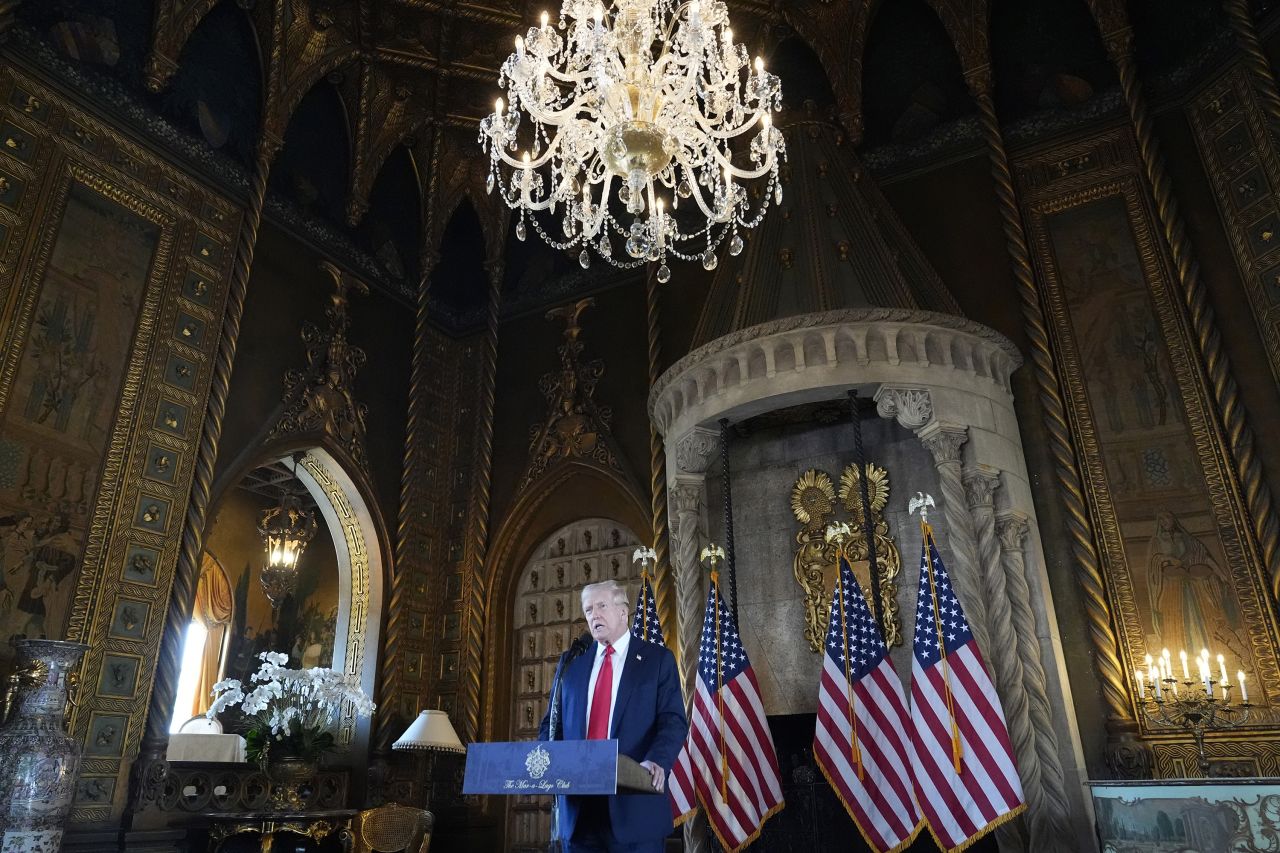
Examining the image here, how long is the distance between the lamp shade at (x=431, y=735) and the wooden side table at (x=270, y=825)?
1088 millimetres

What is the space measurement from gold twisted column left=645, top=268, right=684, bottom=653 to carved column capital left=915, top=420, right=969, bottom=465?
2860 millimetres

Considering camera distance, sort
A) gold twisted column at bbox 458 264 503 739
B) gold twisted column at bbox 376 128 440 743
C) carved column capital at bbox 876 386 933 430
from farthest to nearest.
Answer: gold twisted column at bbox 458 264 503 739, gold twisted column at bbox 376 128 440 743, carved column capital at bbox 876 386 933 430

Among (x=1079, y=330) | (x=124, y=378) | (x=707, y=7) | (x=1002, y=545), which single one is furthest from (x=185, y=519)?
(x=1079, y=330)

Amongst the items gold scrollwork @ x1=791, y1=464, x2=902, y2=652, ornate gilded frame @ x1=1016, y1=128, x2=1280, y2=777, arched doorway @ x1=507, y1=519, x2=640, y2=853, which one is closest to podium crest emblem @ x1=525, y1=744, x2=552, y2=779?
gold scrollwork @ x1=791, y1=464, x2=902, y2=652

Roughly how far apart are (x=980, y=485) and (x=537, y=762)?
17.9ft

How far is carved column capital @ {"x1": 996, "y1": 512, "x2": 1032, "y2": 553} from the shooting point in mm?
7266

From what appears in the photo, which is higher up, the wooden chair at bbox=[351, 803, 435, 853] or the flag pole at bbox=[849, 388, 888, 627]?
the flag pole at bbox=[849, 388, 888, 627]

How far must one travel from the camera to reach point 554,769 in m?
2.97

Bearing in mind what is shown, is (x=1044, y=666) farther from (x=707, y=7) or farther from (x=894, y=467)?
(x=707, y=7)

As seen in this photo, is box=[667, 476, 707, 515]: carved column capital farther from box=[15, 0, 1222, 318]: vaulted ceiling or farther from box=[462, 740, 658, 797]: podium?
box=[462, 740, 658, 797]: podium

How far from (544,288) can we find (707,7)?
6199 millimetres

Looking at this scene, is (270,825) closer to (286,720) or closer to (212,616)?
(286,720)

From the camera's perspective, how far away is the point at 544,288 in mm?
12133

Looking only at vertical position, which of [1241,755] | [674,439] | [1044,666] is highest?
[674,439]
